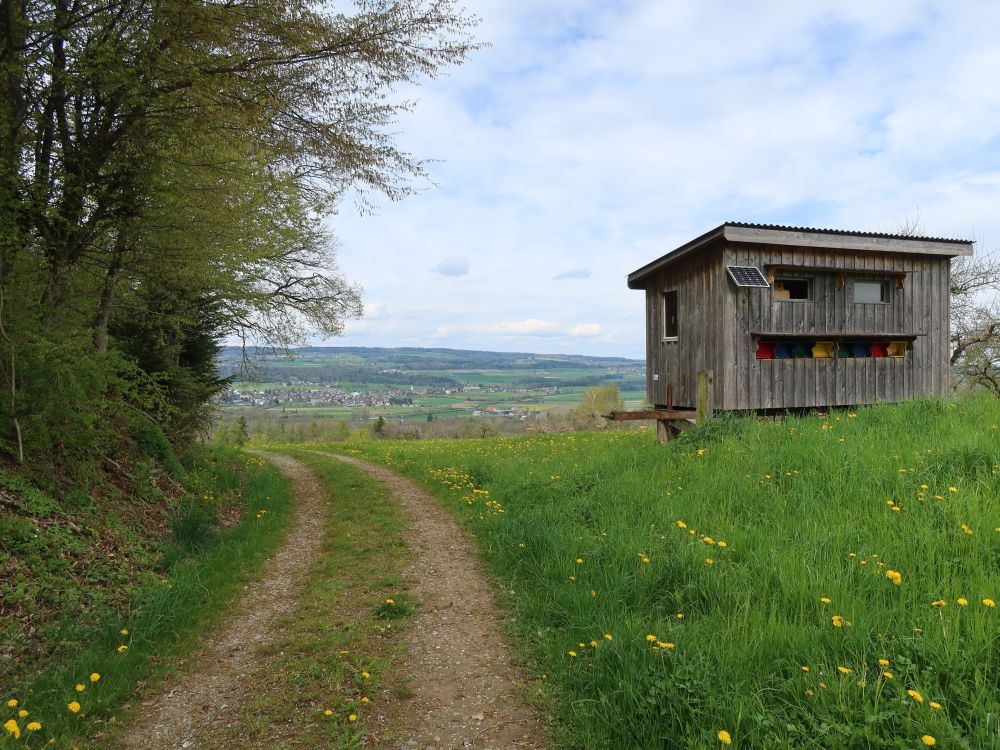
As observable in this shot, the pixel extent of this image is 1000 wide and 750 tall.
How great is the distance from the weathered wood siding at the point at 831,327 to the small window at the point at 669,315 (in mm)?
2206

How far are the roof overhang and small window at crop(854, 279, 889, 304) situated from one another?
80cm

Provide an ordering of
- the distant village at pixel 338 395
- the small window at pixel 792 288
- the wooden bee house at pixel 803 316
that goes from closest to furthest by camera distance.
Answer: the wooden bee house at pixel 803 316 → the small window at pixel 792 288 → the distant village at pixel 338 395

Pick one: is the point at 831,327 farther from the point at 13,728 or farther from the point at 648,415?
the point at 13,728

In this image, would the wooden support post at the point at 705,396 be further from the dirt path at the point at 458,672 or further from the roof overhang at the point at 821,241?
the dirt path at the point at 458,672

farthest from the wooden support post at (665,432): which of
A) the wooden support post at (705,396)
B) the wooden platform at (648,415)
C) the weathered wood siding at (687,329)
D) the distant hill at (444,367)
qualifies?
the distant hill at (444,367)

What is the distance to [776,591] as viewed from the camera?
4258mm

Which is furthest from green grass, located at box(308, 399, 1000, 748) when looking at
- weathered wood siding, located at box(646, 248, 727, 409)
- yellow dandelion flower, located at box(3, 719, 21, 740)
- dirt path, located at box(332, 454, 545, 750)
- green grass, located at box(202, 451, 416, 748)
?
weathered wood siding, located at box(646, 248, 727, 409)

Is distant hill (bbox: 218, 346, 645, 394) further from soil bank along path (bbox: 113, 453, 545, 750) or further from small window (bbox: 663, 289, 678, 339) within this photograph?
soil bank along path (bbox: 113, 453, 545, 750)

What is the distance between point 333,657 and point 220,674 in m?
0.87

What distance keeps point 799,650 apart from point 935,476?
12.8ft

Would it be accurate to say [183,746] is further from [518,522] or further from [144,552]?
[518,522]

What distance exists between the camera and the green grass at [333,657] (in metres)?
3.55

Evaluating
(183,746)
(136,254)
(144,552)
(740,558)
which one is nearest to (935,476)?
(740,558)

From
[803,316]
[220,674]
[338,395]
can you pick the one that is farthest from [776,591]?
[338,395]
